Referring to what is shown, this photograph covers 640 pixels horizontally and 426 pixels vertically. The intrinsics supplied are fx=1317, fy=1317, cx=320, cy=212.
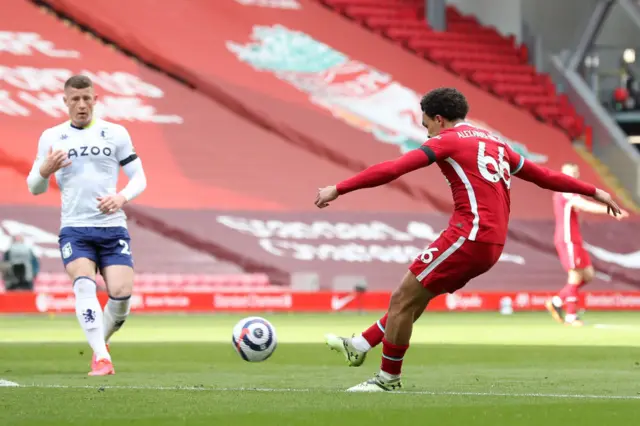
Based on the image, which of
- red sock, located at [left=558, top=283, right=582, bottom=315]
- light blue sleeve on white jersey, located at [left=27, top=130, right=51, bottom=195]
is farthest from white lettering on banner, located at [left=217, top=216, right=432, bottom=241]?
light blue sleeve on white jersey, located at [left=27, top=130, right=51, bottom=195]

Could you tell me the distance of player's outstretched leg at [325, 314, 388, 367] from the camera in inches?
369

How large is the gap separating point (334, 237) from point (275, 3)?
8.45 meters

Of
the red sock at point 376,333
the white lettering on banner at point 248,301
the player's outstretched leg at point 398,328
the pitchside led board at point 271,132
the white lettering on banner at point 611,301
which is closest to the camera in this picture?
the player's outstretched leg at point 398,328

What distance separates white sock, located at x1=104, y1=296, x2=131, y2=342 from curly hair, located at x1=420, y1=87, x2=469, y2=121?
132 inches

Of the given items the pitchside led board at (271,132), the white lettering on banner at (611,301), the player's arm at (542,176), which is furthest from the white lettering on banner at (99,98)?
the player's arm at (542,176)

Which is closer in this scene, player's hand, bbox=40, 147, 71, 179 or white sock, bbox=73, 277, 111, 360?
player's hand, bbox=40, 147, 71, 179

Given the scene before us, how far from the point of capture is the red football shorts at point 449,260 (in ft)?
28.0

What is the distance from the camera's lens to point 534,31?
1576 inches

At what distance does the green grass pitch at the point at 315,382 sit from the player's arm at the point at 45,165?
1494 millimetres

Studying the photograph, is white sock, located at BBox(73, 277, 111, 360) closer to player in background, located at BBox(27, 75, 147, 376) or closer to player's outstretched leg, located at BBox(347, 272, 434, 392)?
player in background, located at BBox(27, 75, 147, 376)

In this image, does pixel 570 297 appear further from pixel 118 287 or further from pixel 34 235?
pixel 34 235

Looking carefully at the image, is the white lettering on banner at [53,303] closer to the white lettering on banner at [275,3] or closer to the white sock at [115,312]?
the white lettering on banner at [275,3]

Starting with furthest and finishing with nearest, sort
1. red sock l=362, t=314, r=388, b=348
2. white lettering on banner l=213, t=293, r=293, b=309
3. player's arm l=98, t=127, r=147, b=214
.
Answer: white lettering on banner l=213, t=293, r=293, b=309 → player's arm l=98, t=127, r=147, b=214 → red sock l=362, t=314, r=388, b=348

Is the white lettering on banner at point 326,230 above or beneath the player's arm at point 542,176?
beneath
